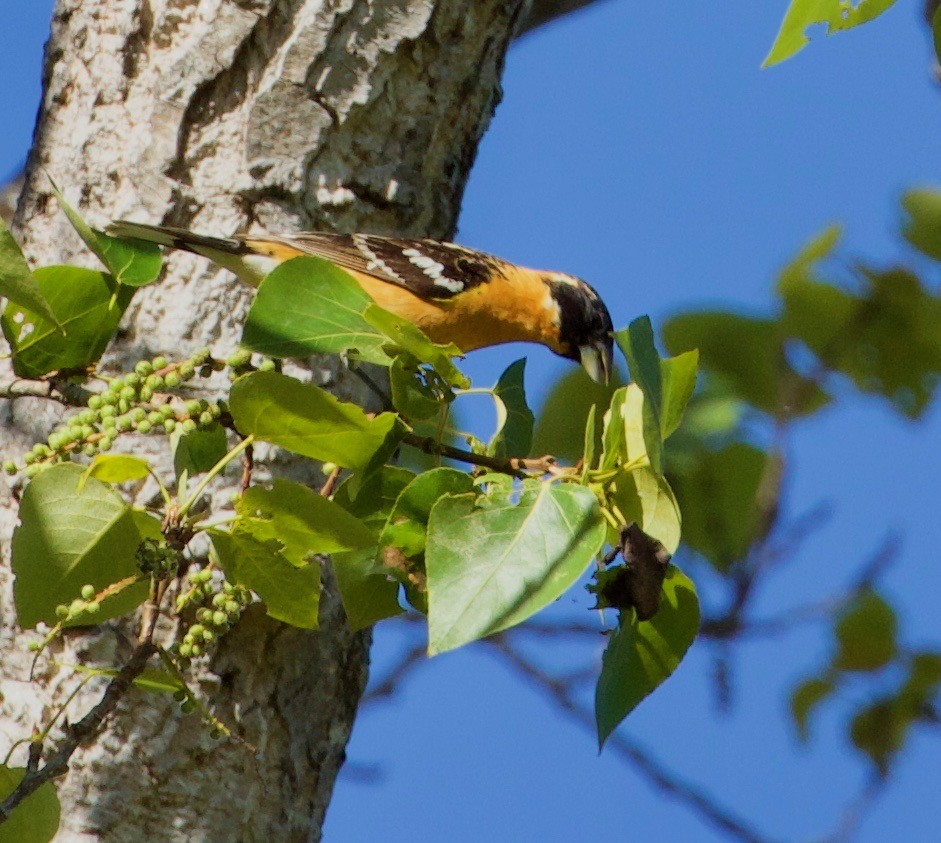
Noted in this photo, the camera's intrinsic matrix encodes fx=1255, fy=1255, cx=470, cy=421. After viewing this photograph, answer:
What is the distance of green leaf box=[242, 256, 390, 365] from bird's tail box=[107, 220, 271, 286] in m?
0.89

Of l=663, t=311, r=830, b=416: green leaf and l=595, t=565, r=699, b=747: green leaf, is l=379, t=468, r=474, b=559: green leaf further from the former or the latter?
l=663, t=311, r=830, b=416: green leaf

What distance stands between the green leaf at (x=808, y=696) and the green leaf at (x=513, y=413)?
1.77 metres

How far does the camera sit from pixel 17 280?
1.63 m

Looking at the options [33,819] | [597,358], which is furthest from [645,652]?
[597,358]

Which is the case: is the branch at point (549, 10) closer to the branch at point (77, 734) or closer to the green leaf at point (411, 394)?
the green leaf at point (411, 394)

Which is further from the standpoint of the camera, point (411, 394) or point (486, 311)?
point (486, 311)

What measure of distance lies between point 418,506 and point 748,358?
136 cm

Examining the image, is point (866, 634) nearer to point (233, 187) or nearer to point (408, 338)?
point (233, 187)

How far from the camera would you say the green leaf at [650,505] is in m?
1.60

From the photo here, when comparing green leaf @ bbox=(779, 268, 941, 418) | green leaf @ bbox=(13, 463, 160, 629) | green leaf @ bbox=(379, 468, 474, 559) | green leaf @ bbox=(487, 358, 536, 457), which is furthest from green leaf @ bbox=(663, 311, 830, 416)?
green leaf @ bbox=(13, 463, 160, 629)

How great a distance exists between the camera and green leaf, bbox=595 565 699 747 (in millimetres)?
1586

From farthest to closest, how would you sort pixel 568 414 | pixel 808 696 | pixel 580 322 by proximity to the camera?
1. pixel 580 322
2. pixel 808 696
3. pixel 568 414

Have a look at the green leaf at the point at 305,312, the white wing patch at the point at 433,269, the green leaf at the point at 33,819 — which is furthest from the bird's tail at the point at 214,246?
the green leaf at the point at 33,819

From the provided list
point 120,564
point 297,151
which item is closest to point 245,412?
point 120,564
